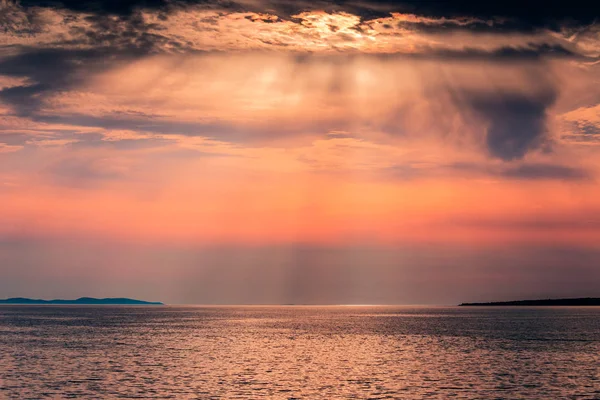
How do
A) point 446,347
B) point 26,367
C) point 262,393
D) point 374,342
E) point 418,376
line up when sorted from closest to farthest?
point 262,393
point 418,376
point 26,367
point 446,347
point 374,342

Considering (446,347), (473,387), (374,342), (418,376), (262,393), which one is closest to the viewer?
(262,393)

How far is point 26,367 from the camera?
3204 inches

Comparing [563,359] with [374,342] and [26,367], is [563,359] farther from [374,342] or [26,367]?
[26,367]


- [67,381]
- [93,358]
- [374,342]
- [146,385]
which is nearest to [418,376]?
[146,385]

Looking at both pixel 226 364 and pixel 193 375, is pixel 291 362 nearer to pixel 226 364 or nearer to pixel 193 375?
pixel 226 364

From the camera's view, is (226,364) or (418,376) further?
(226,364)

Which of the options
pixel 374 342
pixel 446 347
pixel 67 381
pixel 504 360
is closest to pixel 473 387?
pixel 504 360

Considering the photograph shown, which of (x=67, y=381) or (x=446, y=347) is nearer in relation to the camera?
(x=67, y=381)

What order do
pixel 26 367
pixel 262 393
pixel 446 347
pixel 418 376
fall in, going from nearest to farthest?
pixel 262 393, pixel 418 376, pixel 26 367, pixel 446 347

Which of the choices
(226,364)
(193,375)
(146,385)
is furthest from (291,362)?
(146,385)

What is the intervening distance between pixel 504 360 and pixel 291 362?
28.7 m

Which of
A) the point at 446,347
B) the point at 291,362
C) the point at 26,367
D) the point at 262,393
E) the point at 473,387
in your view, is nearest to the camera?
the point at 262,393

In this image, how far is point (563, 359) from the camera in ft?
304

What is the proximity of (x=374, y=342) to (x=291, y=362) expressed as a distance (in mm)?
42816
